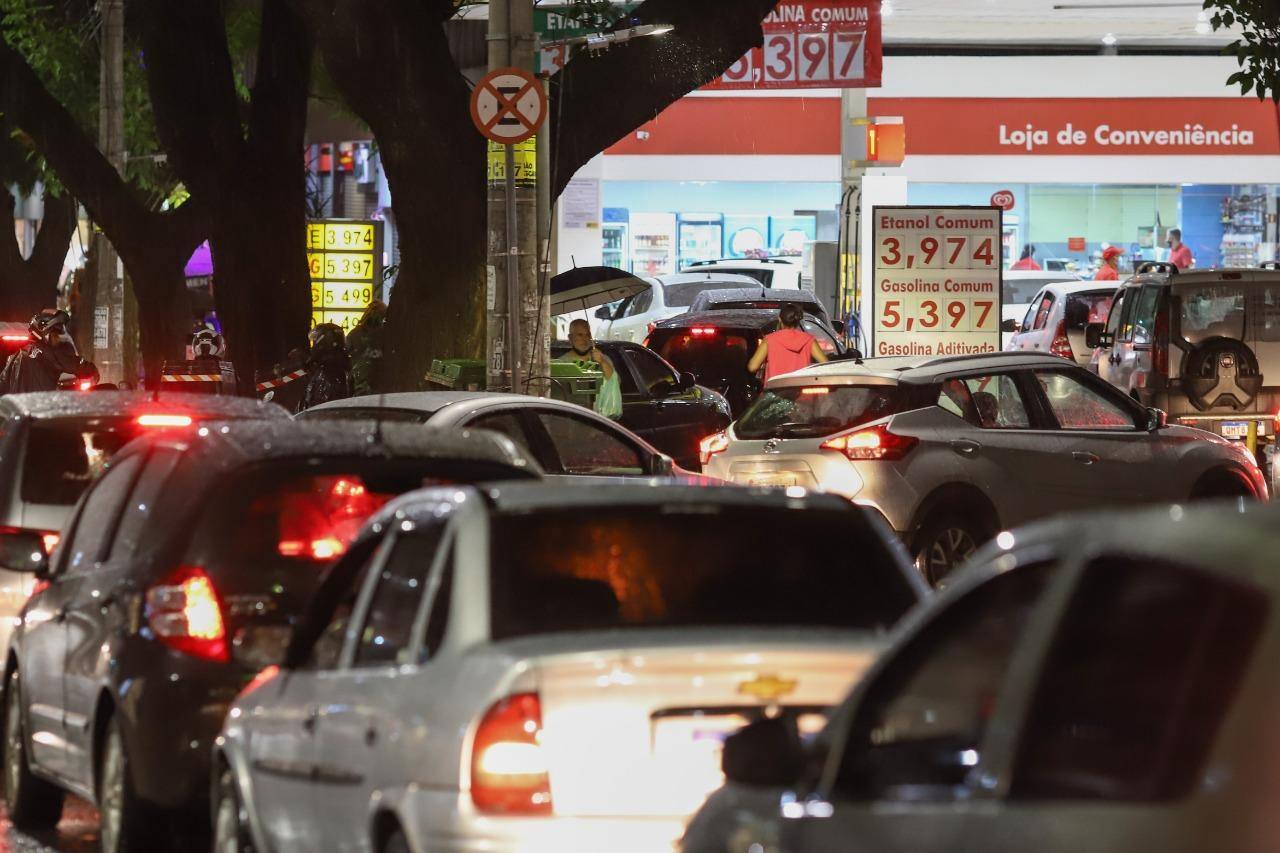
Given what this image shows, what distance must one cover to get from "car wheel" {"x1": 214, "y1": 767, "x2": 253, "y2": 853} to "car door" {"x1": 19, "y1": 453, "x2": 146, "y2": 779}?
3.93 feet

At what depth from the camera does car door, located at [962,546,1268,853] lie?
9.90ft

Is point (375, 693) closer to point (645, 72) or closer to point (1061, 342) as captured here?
point (645, 72)

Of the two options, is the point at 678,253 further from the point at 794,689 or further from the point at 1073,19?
the point at 794,689

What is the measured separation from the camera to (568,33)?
2252 cm

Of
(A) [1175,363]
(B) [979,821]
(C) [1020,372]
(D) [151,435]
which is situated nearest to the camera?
(B) [979,821]

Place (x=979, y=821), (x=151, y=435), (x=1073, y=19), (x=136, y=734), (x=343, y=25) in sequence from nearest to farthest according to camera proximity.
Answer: (x=979, y=821) < (x=136, y=734) < (x=151, y=435) < (x=343, y=25) < (x=1073, y=19)

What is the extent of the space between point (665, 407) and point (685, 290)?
13.7 metres

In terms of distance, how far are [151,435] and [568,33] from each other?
14.4 meters

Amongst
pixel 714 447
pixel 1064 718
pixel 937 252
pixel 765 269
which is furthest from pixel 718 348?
pixel 1064 718

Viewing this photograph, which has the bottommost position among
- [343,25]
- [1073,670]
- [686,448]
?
[686,448]

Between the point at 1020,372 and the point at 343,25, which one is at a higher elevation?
the point at 343,25

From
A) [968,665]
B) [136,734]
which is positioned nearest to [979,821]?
[968,665]

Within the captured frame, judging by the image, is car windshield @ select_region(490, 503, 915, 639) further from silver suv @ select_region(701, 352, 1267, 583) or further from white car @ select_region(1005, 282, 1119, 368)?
white car @ select_region(1005, 282, 1119, 368)

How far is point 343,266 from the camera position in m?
29.6
